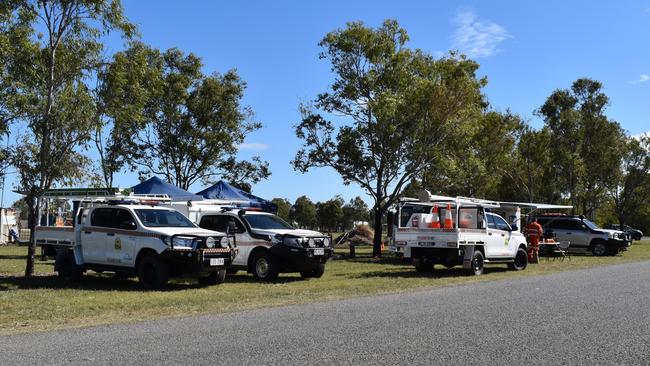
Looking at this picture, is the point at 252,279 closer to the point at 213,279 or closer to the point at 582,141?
the point at 213,279

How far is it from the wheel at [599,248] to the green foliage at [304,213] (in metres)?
59.4

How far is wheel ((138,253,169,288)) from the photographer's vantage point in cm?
1352

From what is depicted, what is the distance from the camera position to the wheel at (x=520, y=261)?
65.8ft

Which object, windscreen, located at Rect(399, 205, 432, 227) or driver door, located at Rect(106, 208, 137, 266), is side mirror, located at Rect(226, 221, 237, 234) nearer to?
driver door, located at Rect(106, 208, 137, 266)

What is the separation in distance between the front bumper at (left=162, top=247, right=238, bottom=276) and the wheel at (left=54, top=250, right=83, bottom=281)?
9.22ft

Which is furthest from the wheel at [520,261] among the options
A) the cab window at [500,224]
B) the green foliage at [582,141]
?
the green foliage at [582,141]

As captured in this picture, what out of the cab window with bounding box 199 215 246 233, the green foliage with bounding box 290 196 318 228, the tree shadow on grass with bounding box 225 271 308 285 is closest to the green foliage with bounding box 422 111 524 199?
the tree shadow on grass with bounding box 225 271 308 285

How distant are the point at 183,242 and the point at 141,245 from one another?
100cm

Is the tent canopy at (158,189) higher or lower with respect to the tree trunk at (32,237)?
higher

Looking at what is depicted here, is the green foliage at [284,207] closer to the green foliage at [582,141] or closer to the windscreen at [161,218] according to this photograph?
the green foliage at [582,141]

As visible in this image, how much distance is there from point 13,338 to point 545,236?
23400 mm

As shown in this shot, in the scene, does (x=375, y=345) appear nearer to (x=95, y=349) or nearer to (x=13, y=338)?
(x=95, y=349)

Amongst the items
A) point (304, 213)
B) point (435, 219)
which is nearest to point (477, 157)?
point (435, 219)

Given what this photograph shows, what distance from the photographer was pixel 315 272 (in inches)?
660
